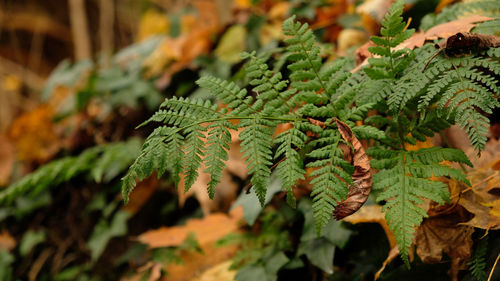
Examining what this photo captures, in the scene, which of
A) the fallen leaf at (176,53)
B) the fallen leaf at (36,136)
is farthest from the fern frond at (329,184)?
the fallen leaf at (36,136)

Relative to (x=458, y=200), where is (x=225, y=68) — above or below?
above

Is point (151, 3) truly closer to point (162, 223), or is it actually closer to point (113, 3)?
point (113, 3)

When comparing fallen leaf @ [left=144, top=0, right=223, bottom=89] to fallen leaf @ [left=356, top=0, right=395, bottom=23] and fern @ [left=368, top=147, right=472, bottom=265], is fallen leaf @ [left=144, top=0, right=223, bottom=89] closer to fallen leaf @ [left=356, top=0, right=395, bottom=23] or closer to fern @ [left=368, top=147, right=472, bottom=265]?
fallen leaf @ [left=356, top=0, right=395, bottom=23]

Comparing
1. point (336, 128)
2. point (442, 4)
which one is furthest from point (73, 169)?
point (442, 4)

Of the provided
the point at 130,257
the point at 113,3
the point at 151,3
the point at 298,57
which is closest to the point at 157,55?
the point at 130,257

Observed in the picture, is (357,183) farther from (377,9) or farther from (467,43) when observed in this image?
(377,9)

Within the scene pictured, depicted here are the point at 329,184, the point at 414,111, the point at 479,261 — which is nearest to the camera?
the point at 329,184
